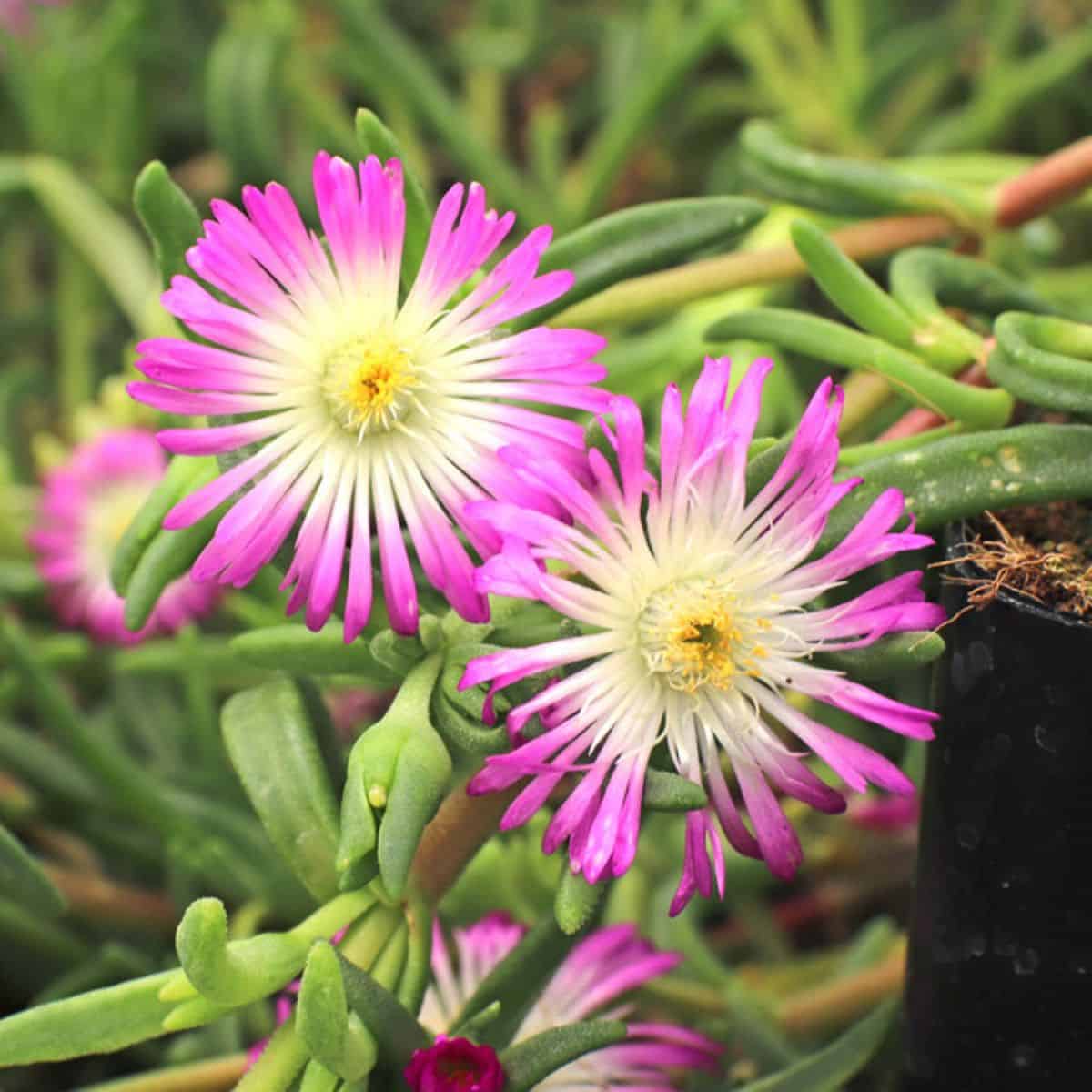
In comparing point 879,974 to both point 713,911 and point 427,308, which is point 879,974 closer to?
point 713,911

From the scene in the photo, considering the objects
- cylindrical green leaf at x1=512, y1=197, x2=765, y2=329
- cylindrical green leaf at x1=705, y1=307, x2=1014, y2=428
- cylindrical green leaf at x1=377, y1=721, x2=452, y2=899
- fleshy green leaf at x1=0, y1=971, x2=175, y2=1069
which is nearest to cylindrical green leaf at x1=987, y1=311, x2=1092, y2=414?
cylindrical green leaf at x1=705, y1=307, x2=1014, y2=428

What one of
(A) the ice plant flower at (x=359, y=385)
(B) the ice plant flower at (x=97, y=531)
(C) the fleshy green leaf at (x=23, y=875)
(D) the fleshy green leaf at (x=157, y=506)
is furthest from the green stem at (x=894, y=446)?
(B) the ice plant flower at (x=97, y=531)

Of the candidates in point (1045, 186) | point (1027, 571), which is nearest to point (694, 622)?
point (1027, 571)

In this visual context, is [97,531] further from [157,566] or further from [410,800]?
[410,800]

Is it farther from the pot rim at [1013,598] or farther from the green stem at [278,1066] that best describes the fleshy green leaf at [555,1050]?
A: the pot rim at [1013,598]

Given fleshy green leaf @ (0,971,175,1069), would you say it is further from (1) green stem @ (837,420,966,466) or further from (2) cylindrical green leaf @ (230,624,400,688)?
(1) green stem @ (837,420,966,466)

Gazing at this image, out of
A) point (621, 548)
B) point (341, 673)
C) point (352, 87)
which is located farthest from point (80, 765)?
point (352, 87)
